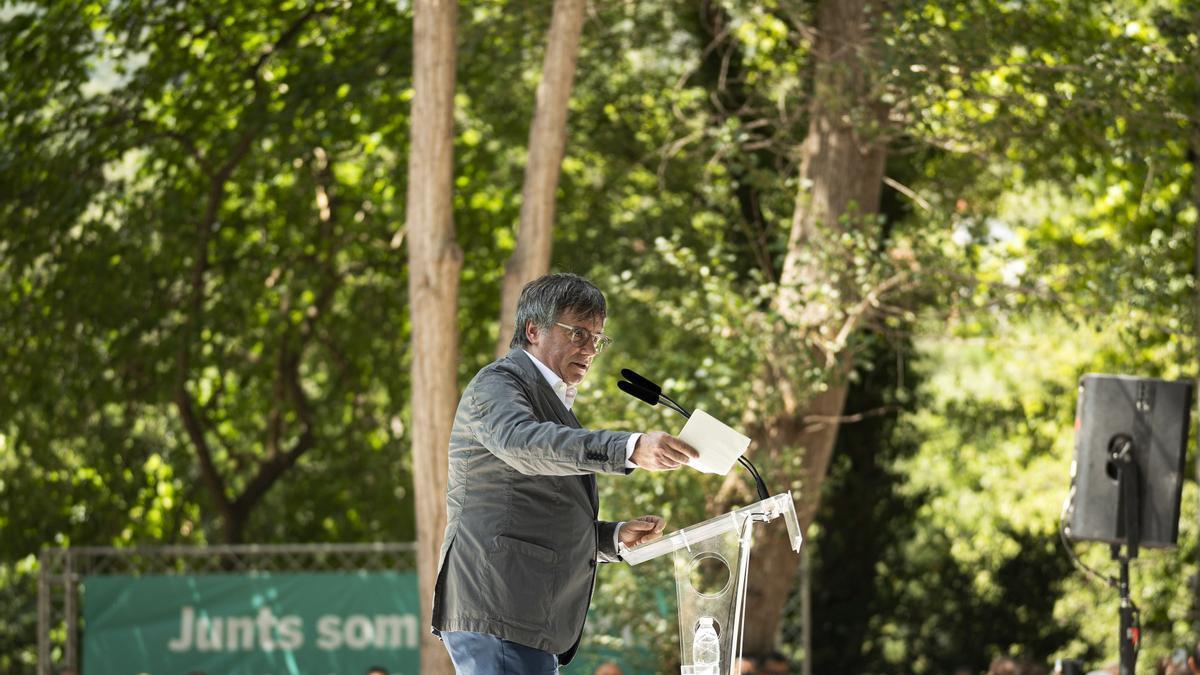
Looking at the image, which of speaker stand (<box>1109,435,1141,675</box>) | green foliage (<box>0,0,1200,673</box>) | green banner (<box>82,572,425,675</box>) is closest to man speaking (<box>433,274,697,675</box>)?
speaker stand (<box>1109,435,1141,675</box>)

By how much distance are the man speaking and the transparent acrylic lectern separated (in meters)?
0.22

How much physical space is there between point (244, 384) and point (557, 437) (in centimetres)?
1069

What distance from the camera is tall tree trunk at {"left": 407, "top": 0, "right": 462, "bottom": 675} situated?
759 centimetres

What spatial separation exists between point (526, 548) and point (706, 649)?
56 centimetres

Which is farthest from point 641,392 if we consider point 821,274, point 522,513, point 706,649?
point 821,274

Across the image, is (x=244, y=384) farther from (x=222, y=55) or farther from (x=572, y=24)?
(x=572, y=24)

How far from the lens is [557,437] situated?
3.05 meters

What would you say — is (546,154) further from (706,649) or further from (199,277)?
(199,277)

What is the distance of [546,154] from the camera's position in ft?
25.9

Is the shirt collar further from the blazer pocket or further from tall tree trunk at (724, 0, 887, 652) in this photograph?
tall tree trunk at (724, 0, 887, 652)

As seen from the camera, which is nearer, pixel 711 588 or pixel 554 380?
pixel 554 380

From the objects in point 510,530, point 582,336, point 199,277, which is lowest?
point 199,277

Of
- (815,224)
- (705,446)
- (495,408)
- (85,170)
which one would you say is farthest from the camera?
(85,170)

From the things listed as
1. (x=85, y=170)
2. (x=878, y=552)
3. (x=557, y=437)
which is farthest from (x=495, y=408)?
(x=878, y=552)
